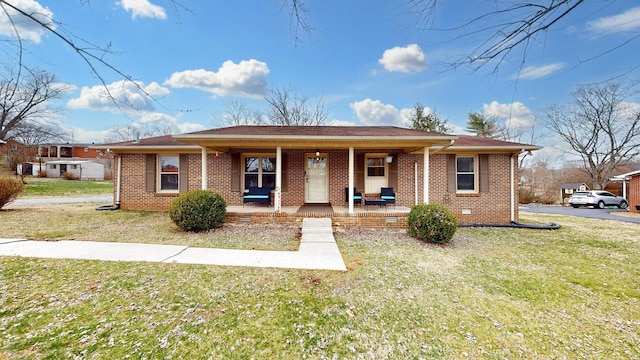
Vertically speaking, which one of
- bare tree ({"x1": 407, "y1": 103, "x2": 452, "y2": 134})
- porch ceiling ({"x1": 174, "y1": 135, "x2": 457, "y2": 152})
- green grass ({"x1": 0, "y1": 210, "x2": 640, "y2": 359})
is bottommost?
green grass ({"x1": 0, "y1": 210, "x2": 640, "y2": 359})

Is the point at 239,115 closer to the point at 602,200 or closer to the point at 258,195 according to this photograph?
the point at 258,195

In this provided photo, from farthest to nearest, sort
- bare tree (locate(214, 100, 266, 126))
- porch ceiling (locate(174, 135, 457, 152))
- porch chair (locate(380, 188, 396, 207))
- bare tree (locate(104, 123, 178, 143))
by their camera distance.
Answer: bare tree (locate(104, 123, 178, 143)) → bare tree (locate(214, 100, 266, 126)) → porch chair (locate(380, 188, 396, 207)) → porch ceiling (locate(174, 135, 457, 152))

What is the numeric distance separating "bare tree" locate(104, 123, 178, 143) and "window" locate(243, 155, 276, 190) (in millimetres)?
25253

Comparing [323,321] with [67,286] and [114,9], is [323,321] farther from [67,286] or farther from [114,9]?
[114,9]

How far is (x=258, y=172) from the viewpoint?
32.4ft

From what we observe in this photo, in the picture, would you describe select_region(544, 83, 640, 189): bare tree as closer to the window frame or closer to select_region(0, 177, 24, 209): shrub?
the window frame

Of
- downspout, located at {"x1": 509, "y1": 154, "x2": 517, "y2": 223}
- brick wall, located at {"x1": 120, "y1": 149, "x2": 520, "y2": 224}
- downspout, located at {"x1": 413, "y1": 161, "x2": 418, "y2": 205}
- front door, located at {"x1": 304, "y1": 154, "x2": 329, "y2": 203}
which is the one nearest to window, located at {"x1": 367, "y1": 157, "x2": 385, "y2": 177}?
brick wall, located at {"x1": 120, "y1": 149, "x2": 520, "y2": 224}

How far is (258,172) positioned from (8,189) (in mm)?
8916

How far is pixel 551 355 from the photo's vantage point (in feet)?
8.49

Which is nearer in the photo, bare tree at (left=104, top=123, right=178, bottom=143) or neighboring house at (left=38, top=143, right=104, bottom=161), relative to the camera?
bare tree at (left=104, top=123, right=178, bottom=143)

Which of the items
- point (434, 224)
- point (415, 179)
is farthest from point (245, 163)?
point (434, 224)

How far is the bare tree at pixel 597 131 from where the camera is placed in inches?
902

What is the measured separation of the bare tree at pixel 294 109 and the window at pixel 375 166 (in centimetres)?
1405

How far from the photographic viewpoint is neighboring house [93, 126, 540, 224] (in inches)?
368
